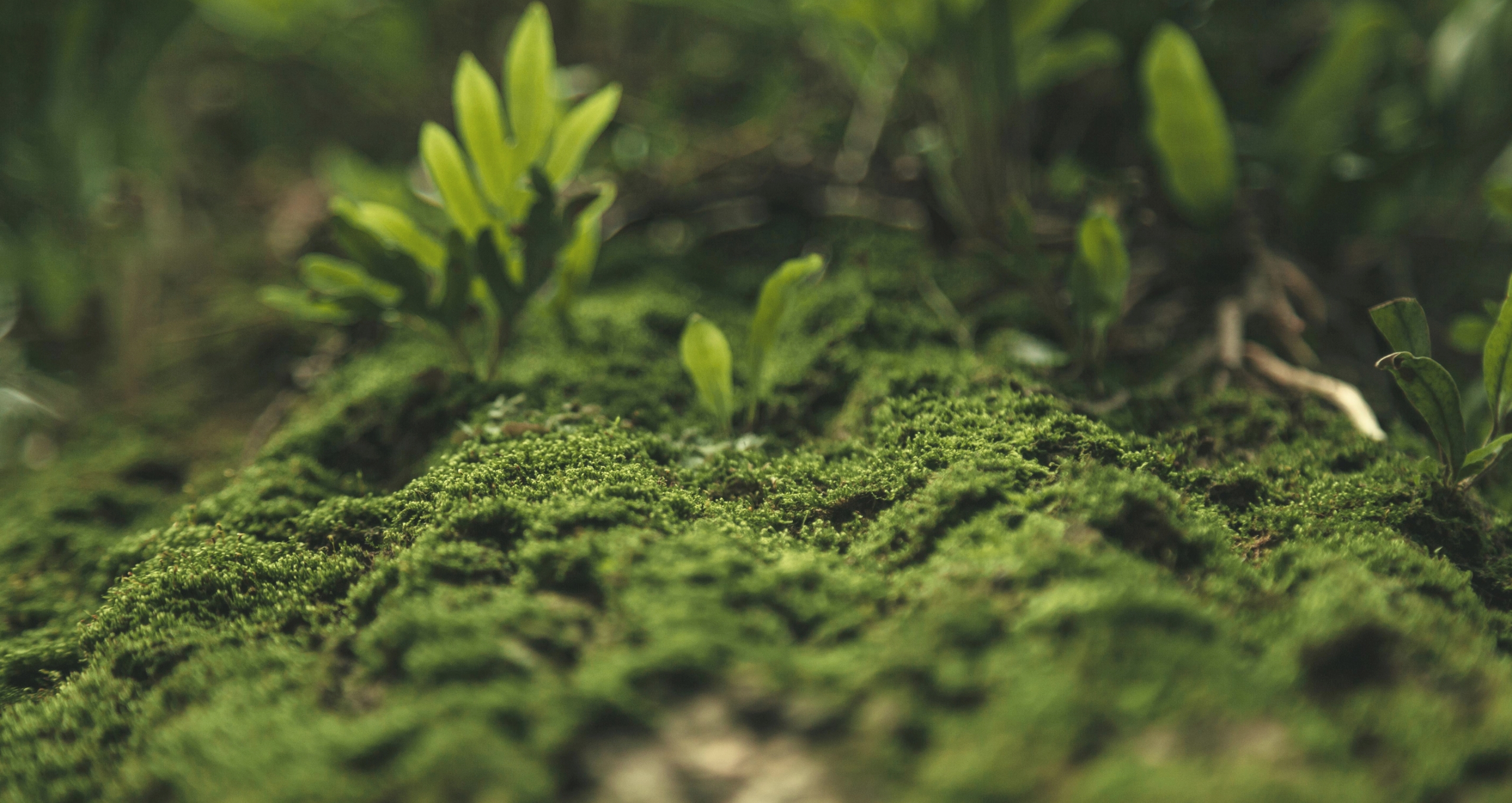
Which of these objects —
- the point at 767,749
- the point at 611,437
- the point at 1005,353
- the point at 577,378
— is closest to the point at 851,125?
the point at 1005,353

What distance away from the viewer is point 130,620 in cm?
96

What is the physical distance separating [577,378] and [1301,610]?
1.05m

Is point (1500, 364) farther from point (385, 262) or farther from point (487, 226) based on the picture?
point (385, 262)

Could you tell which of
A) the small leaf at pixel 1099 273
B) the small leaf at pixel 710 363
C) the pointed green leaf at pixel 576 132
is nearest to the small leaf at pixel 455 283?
the pointed green leaf at pixel 576 132

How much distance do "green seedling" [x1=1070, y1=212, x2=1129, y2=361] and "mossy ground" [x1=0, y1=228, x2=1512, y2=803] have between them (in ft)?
0.54

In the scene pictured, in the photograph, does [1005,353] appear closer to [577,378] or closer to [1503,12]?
[577,378]

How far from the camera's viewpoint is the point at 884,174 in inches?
75.8

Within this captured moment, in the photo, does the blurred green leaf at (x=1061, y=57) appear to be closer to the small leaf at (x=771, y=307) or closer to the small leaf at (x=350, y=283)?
the small leaf at (x=771, y=307)

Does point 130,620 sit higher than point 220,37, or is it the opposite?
point 220,37

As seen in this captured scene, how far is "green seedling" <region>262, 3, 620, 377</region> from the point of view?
1.27 m

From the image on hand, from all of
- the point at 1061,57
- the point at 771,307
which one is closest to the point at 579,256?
the point at 771,307

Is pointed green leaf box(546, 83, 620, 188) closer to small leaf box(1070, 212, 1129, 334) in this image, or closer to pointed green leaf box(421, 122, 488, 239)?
pointed green leaf box(421, 122, 488, 239)

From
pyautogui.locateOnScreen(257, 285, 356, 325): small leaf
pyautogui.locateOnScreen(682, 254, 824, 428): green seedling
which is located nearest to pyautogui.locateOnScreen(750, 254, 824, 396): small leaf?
pyautogui.locateOnScreen(682, 254, 824, 428): green seedling

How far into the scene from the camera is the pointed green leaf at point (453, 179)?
4.22 ft
